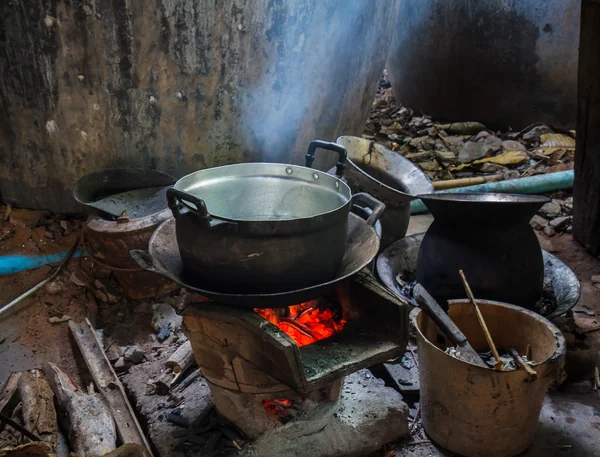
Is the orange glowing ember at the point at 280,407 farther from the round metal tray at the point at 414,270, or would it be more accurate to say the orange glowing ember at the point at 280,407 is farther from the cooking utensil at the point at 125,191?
the cooking utensil at the point at 125,191

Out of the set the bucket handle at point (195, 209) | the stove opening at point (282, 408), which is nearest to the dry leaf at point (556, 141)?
the stove opening at point (282, 408)

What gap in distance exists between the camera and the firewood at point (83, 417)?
8.64 ft

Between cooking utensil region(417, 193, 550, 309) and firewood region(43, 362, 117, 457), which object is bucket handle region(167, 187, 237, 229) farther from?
cooking utensil region(417, 193, 550, 309)

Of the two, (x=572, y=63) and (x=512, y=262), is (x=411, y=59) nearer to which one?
(x=572, y=63)

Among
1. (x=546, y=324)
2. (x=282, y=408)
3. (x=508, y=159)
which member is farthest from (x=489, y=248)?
(x=508, y=159)

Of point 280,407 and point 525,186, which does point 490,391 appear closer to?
point 280,407

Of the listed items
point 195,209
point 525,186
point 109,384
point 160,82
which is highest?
point 160,82

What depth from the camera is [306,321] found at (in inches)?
112

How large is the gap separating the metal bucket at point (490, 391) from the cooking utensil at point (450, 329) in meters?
0.11

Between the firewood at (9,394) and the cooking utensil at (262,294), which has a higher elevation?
the cooking utensil at (262,294)

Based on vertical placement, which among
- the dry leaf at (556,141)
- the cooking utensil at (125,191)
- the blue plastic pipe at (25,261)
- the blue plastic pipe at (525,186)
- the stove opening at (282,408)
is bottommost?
the stove opening at (282,408)

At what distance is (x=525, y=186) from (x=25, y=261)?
4.49m

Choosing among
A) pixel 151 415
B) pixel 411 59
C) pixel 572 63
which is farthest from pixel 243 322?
pixel 411 59

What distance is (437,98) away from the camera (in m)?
8.08
